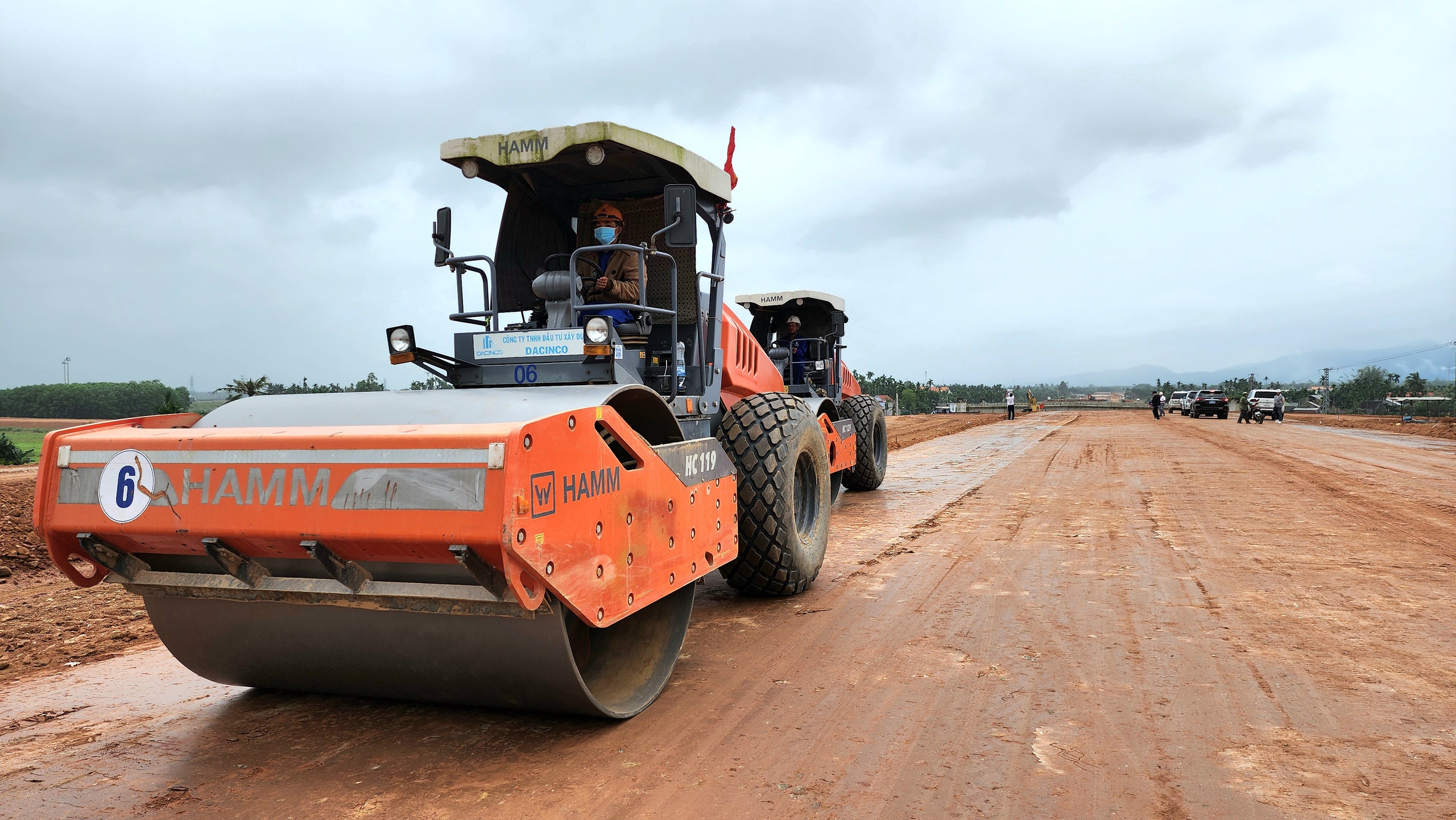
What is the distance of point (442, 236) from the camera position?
4.97m

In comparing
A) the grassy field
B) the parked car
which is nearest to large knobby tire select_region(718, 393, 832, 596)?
the grassy field

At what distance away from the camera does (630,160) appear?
4.99 metres

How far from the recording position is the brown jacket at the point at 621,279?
4938 millimetres

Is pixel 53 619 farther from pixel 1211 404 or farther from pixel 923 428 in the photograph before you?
pixel 1211 404

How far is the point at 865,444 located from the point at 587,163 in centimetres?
685

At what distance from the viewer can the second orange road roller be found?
274 cm

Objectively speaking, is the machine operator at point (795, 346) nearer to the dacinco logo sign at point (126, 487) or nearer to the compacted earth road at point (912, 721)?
the compacted earth road at point (912, 721)

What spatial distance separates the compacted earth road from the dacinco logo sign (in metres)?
1.00

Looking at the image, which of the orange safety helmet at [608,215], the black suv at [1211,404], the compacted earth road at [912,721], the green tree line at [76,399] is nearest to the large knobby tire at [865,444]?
the compacted earth road at [912,721]

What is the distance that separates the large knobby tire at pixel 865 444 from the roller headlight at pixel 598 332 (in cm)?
714

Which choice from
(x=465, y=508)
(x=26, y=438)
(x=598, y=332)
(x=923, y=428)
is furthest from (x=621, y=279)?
(x=923, y=428)

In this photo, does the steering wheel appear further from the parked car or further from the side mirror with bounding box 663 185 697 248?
the parked car

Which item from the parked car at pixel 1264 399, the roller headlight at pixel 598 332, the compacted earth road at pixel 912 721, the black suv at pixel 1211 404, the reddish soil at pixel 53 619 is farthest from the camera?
the black suv at pixel 1211 404

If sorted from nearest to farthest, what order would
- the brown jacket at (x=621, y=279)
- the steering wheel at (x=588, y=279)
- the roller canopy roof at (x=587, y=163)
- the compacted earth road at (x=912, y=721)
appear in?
the compacted earth road at (x=912, y=721), the roller canopy roof at (x=587, y=163), the brown jacket at (x=621, y=279), the steering wheel at (x=588, y=279)
